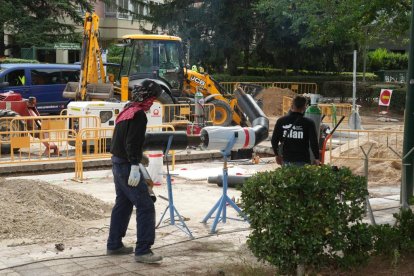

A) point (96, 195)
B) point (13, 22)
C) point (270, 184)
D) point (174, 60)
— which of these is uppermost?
point (13, 22)

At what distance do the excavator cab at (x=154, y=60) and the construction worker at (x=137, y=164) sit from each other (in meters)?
13.8

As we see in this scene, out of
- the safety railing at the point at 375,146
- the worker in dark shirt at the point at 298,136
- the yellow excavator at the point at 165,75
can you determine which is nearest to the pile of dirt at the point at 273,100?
the yellow excavator at the point at 165,75

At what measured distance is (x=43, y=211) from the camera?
916 cm

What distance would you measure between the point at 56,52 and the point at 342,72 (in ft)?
61.9

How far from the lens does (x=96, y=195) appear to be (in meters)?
11.8

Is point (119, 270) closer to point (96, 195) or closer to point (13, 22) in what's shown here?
point (96, 195)

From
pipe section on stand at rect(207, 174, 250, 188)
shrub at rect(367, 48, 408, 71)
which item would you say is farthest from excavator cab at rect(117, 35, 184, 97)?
shrub at rect(367, 48, 408, 71)

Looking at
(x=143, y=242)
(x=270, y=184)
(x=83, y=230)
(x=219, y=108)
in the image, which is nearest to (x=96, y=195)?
(x=83, y=230)

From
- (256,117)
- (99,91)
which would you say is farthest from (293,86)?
(256,117)

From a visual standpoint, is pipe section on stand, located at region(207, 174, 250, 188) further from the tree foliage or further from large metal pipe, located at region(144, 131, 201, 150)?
the tree foliage

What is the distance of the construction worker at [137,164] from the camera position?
23.5 ft

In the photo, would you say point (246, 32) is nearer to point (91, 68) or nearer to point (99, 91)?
point (91, 68)

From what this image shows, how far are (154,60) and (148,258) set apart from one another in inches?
584

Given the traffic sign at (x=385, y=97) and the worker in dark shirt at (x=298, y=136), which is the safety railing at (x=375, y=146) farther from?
the traffic sign at (x=385, y=97)
